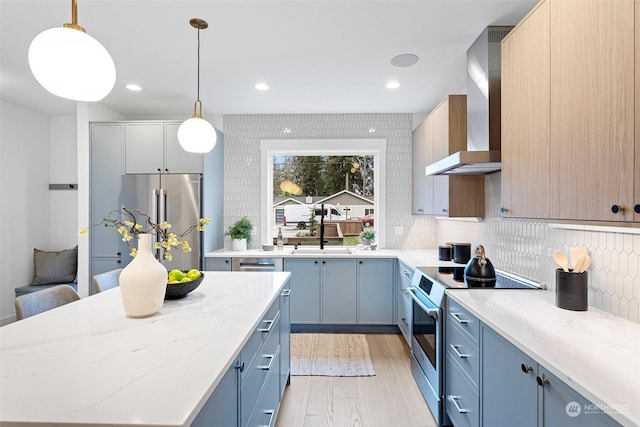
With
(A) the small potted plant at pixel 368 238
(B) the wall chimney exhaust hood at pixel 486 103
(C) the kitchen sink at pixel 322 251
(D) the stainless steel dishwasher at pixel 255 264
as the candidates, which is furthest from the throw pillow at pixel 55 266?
(B) the wall chimney exhaust hood at pixel 486 103

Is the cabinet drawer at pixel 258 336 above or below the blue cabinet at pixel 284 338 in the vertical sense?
above

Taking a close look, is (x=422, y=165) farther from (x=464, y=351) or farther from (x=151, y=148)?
(x=151, y=148)

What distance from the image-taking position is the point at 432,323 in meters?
2.29

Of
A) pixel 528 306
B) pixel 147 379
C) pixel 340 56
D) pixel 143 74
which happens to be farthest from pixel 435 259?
pixel 143 74

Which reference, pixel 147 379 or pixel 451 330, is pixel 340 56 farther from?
pixel 147 379

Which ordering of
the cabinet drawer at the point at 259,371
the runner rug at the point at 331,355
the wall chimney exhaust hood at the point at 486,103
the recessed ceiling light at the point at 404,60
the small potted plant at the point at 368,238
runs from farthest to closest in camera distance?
the small potted plant at the point at 368,238 < the runner rug at the point at 331,355 < the recessed ceiling light at the point at 404,60 < the wall chimney exhaust hood at the point at 486,103 < the cabinet drawer at the point at 259,371

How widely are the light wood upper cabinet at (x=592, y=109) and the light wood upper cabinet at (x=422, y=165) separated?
1.96 m

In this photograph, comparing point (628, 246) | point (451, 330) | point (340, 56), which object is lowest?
point (451, 330)

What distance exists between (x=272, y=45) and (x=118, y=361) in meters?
2.26

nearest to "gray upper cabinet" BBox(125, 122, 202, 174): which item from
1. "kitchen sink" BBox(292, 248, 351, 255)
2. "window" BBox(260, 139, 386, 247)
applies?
"window" BBox(260, 139, 386, 247)

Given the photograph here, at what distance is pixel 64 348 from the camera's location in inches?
45.5

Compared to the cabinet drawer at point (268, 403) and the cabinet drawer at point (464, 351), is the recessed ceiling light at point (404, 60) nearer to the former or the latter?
the cabinet drawer at point (464, 351)

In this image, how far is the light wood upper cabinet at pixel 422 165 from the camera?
3498 millimetres

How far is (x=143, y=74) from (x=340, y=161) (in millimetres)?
2480
